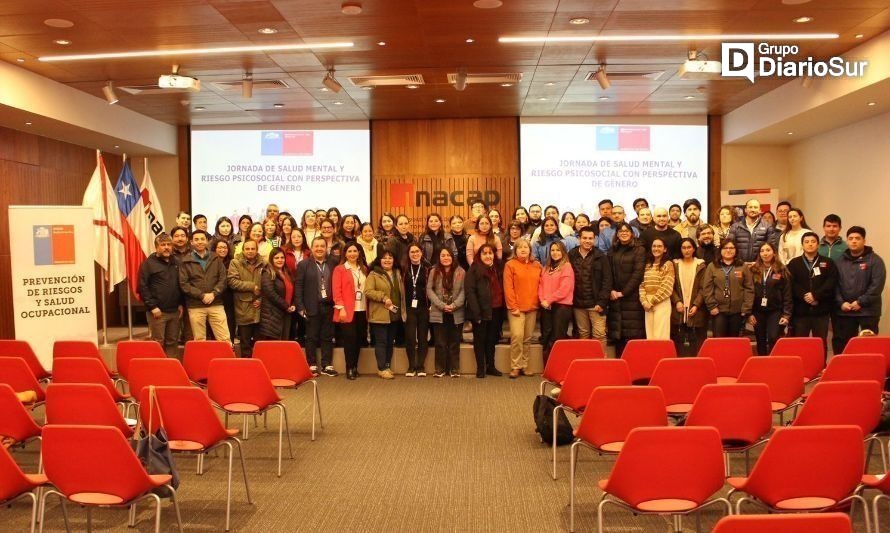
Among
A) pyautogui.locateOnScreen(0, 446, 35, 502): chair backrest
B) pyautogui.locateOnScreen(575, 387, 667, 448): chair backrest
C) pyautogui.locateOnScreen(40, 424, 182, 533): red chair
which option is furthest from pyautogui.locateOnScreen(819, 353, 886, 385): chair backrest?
pyautogui.locateOnScreen(0, 446, 35, 502): chair backrest

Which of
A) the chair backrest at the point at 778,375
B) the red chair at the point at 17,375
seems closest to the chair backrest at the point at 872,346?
the chair backrest at the point at 778,375

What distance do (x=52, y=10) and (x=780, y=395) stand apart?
23.9 ft

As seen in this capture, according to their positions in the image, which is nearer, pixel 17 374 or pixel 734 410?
pixel 734 410

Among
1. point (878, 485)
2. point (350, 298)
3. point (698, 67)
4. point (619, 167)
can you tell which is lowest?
point (878, 485)

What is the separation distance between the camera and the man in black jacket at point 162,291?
8.85 metres

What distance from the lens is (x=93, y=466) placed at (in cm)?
363

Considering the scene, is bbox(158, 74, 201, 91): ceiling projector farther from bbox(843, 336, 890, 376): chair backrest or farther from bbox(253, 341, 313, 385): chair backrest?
bbox(843, 336, 890, 376): chair backrest

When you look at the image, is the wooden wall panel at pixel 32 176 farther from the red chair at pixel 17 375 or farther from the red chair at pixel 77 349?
the red chair at pixel 17 375

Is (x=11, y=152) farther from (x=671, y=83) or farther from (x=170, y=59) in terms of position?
(x=671, y=83)

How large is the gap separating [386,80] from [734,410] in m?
7.71

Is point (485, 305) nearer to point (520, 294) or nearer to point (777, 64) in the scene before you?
point (520, 294)

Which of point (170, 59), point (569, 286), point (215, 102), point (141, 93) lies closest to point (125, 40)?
point (170, 59)

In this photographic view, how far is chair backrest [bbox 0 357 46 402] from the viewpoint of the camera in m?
5.76

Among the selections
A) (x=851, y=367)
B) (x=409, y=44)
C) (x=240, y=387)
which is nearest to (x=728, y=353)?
(x=851, y=367)
